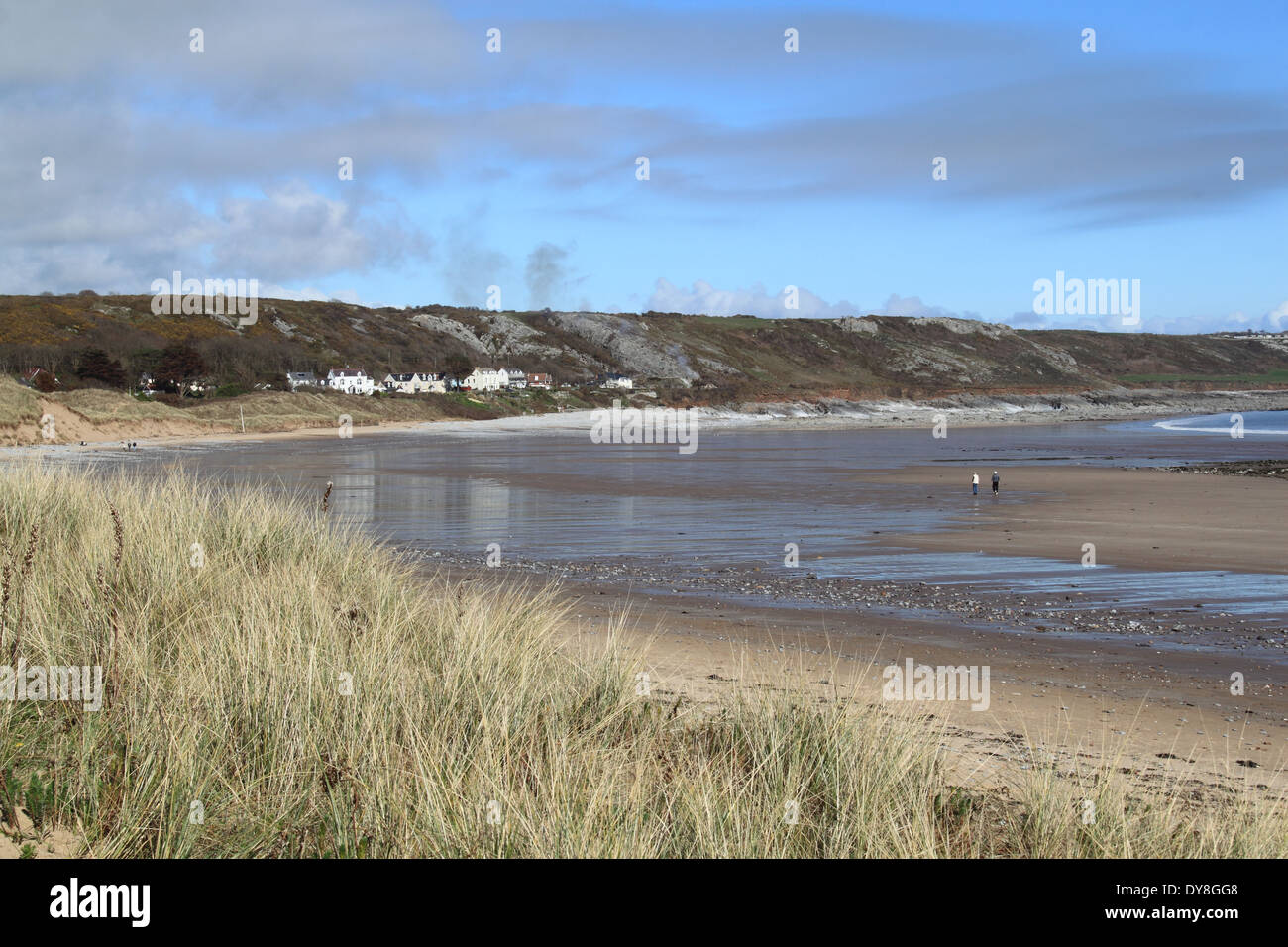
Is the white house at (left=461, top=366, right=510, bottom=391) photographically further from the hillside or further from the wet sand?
the wet sand

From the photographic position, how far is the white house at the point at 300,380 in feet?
279


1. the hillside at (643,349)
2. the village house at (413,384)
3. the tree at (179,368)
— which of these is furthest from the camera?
the hillside at (643,349)

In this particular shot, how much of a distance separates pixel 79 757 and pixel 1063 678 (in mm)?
7657

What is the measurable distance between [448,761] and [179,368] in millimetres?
81487

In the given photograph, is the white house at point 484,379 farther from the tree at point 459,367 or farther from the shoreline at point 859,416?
the shoreline at point 859,416

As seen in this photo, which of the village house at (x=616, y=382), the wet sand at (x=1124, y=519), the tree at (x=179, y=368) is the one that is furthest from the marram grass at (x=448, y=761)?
the village house at (x=616, y=382)

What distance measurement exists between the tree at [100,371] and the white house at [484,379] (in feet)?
116

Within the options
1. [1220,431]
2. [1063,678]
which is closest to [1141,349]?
[1220,431]

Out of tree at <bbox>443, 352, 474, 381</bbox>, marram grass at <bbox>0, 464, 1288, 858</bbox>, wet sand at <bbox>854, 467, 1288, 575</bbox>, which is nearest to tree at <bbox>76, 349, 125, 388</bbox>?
tree at <bbox>443, 352, 474, 381</bbox>

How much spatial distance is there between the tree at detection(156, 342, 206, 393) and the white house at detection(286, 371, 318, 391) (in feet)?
25.4
